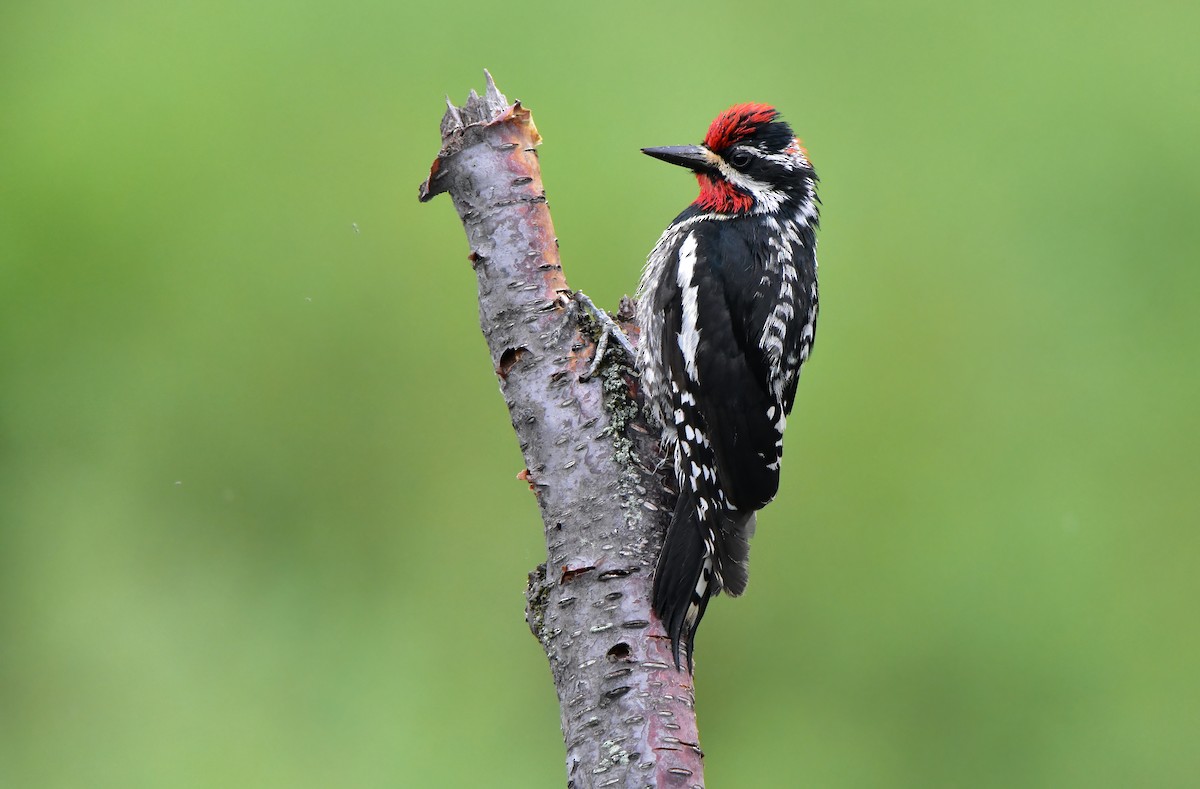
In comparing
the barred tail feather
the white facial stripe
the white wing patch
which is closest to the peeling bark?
the barred tail feather

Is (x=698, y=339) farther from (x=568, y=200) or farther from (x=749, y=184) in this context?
(x=568, y=200)

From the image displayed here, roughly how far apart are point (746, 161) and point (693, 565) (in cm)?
102

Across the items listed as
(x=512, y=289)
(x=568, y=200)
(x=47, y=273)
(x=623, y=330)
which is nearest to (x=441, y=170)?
(x=512, y=289)

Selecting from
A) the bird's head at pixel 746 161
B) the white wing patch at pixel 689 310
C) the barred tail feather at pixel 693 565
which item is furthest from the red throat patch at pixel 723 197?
the barred tail feather at pixel 693 565

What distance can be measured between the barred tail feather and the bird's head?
74 centimetres

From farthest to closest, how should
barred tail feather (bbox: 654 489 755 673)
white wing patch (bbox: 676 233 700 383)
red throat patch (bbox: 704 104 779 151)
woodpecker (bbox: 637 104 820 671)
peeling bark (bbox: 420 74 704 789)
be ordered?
1. red throat patch (bbox: 704 104 779 151)
2. white wing patch (bbox: 676 233 700 383)
3. woodpecker (bbox: 637 104 820 671)
4. barred tail feather (bbox: 654 489 755 673)
5. peeling bark (bbox: 420 74 704 789)

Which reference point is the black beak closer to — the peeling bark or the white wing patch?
the white wing patch

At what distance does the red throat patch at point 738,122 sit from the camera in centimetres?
244

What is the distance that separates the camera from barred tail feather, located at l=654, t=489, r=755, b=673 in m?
1.80

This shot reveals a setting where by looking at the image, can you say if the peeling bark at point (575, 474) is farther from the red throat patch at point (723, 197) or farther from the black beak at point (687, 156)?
the red throat patch at point (723, 197)

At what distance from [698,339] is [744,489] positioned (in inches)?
12.8

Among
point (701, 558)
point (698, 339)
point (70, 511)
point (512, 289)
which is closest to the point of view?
point (701, 558)

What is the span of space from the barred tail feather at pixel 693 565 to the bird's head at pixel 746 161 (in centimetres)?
74

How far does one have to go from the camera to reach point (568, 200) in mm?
3691
